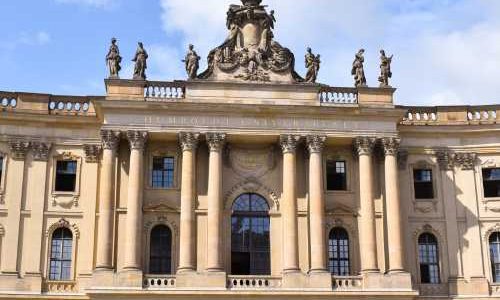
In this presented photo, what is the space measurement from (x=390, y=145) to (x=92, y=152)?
555 inches

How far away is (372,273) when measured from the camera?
37156 mm

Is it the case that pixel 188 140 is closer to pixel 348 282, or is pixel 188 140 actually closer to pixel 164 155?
pixel 164 155

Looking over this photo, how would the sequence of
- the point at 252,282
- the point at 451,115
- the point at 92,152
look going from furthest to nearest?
the point at 451,115 → the point at 92,152 → the point at 252,282

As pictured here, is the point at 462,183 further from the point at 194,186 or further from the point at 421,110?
the point at 194,186

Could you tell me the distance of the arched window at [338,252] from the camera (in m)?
38.7

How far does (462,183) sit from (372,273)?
24.7 ft

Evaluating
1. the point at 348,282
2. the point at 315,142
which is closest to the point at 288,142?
the point at 315,142

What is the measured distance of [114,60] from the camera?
39.4m

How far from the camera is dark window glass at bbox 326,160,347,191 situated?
4000cm

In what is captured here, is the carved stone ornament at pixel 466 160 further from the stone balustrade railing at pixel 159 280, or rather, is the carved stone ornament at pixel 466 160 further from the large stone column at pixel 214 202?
the stone balustrade railing at pixel 159 280

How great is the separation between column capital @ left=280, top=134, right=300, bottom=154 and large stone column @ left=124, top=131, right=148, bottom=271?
6.31m

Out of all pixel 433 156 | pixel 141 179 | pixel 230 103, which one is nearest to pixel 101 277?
pixel 141 179

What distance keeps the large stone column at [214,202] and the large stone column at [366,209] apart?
6.48 m

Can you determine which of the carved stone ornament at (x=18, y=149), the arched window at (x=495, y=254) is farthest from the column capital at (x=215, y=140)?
the arched window at (x=495, y=254)
